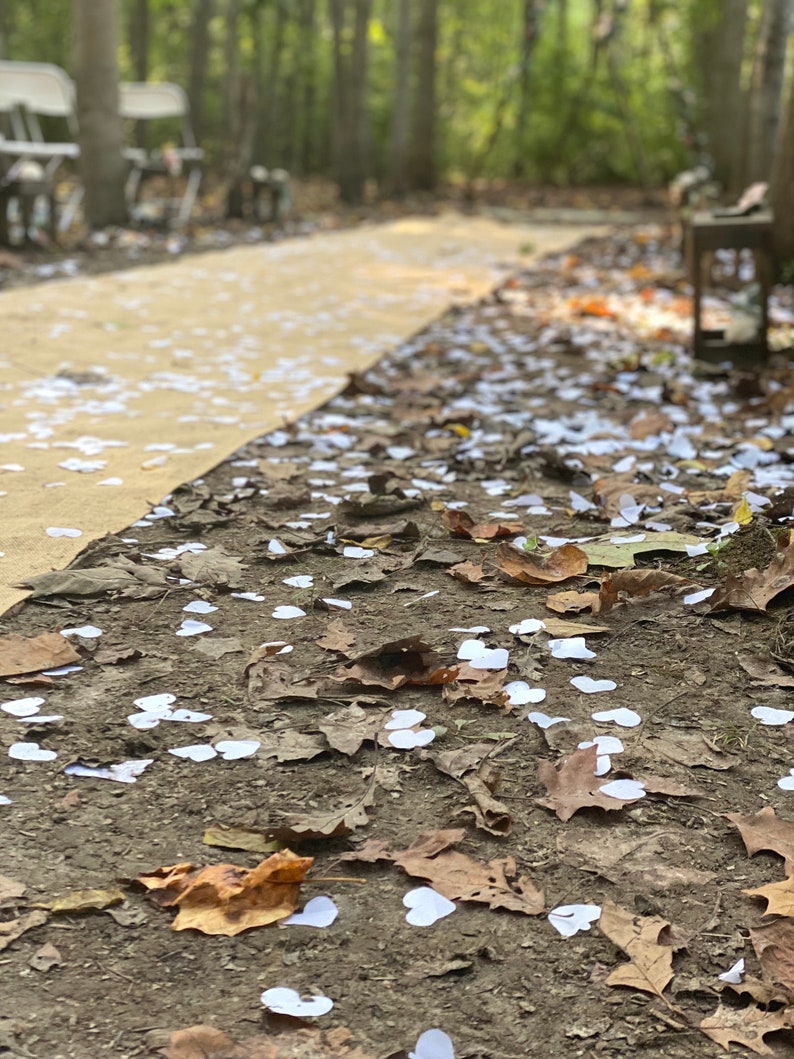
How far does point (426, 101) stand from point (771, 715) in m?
14.6

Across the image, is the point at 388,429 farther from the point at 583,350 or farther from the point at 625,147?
the point at 625,147

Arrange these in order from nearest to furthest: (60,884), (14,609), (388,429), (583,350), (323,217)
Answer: (60,884) < (14,609) < (388,429) < (583,350) < (323,217)

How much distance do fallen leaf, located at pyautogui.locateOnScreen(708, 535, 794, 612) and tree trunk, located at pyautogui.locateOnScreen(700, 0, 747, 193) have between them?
10552 mm

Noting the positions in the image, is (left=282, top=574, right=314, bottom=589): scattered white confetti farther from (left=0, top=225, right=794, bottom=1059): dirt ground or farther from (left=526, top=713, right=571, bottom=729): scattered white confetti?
(left=526, top=713, right=571, bottom=729): scattered white confetti

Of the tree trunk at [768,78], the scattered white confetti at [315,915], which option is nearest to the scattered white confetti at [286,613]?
the scattered white confetti at [315,915]

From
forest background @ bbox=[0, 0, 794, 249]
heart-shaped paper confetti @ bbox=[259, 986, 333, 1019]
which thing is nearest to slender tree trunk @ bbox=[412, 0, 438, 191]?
forest background @ bbox=[0, 0, 794, 249]

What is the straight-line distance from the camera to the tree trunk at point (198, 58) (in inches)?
535

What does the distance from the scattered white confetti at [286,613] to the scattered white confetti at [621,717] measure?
69 cm

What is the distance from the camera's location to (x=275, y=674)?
219cm

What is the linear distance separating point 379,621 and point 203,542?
2.12ft

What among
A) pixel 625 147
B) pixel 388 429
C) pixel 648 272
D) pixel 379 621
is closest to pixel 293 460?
pixel 388 429

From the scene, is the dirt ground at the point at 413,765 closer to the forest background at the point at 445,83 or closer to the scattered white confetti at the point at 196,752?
the scattered white confetti at the point at 196,752

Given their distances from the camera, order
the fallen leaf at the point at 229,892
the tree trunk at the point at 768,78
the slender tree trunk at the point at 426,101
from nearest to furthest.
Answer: the fallen leaf at the point at 229,892 → the tree trunk at the point at 768,78 → the slender tree trunk at the point at 426,101

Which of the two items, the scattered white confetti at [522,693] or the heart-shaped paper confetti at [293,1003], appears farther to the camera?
the scattered white confetti at [522,693]
